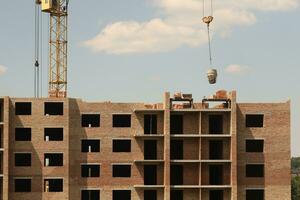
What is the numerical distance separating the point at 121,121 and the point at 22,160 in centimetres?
1289

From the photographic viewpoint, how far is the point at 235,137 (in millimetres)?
76812

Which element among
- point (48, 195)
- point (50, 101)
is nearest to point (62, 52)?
point (50, 101)

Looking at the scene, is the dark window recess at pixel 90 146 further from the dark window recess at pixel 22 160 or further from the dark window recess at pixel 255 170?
the dark window recess at pixel 255 170

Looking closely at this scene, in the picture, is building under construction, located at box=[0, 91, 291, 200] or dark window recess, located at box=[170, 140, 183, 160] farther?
dark window recess, located at box=[170, 140, 183, 160]

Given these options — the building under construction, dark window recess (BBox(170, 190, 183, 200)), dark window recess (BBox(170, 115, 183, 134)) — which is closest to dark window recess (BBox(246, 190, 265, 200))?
the building under construction

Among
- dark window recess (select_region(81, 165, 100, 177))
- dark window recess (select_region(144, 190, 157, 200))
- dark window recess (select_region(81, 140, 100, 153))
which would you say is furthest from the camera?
dark window recess (select_region(144, 190, 157, 200))

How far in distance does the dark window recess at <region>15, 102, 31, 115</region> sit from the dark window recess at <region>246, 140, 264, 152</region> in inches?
1074

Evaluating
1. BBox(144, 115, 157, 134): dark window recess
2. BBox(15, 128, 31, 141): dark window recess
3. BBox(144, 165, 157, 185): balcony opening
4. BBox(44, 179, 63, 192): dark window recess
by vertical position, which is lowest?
BBox(44, 179, 63, 192): dark window recess

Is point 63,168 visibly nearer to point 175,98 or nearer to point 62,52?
point 175,98

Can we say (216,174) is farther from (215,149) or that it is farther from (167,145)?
(167,145)

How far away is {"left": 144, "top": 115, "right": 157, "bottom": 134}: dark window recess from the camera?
256 ft

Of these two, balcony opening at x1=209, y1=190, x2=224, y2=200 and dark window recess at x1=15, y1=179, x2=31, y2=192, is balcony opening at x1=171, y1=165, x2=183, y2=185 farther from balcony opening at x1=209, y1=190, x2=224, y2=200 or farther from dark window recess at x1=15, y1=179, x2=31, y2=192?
dark window recess at x1=15, y1=179, x2=31, y2=192

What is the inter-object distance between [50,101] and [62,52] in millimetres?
21456

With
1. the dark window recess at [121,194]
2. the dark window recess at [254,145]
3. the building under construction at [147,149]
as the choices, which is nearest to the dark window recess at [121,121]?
the building under construction at [147,149]
